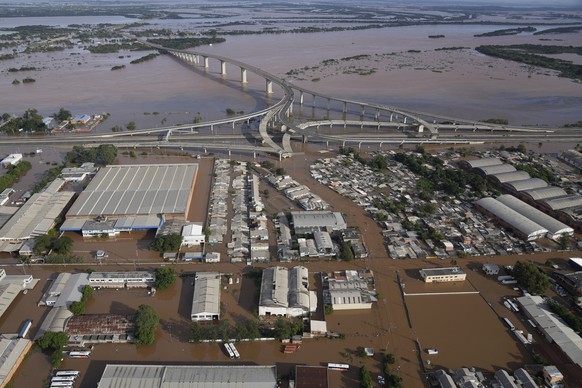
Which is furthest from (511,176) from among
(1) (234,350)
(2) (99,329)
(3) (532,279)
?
(2) (99,329)

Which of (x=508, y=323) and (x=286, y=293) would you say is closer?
(x=508, y=323)

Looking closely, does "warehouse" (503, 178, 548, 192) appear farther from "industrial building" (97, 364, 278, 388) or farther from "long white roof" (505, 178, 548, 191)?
"industrial building" (97, 364, 278, 388)

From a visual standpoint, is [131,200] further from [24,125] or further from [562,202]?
[562,202]

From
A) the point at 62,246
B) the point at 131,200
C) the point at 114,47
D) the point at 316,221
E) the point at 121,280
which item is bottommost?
the point at 121,280

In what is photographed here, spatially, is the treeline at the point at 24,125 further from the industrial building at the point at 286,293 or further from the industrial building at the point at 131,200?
the industrial building at the point at 286,293

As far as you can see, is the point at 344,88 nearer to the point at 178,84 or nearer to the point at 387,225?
the point at 178,84

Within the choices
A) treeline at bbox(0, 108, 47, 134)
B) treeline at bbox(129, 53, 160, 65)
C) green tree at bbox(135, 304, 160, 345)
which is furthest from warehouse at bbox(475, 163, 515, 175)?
treeline at bbox(129, 53, 160, 65)

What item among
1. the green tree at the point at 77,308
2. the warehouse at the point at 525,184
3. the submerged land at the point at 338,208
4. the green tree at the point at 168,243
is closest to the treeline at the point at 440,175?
the submerged land at the point at 338,208
